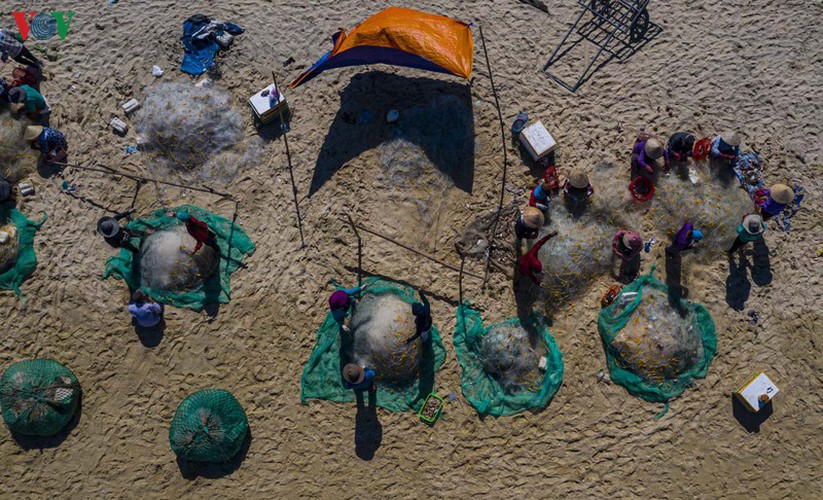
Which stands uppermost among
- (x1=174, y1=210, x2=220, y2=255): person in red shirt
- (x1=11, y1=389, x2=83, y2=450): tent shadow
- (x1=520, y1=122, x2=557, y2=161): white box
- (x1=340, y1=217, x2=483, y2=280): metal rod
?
(x1=520, y1=122, x2=557, y2=161): white box

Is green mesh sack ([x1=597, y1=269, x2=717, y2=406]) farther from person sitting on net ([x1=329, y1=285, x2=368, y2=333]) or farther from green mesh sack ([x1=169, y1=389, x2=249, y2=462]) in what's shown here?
green mesh sack ([x1=169, y1=389, x2=249, y2=462])

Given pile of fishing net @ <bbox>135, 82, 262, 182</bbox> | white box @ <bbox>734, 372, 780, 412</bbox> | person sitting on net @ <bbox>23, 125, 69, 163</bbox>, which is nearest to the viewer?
white box @ <bbox>734, 372, 780, 412</bbox>

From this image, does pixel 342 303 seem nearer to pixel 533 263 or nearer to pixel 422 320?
pixel 422 320

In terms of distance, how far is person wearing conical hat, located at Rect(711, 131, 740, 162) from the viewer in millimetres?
8953

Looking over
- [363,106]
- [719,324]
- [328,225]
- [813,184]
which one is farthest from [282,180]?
[813,184]

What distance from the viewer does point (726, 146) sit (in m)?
9.05

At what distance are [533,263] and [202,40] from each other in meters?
7.34

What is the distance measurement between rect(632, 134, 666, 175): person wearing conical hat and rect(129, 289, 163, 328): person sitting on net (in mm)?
8661

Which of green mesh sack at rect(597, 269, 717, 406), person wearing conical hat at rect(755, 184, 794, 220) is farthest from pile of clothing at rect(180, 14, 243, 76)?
person wearing conical hat at rect(755, 184, 794, 220)

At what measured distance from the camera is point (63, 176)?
9555 mm

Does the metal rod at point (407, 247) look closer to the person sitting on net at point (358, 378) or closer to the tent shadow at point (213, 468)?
the person sitting on net at point (358, 378)

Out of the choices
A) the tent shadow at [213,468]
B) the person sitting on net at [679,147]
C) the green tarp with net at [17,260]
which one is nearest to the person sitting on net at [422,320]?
the tent shadow at [213,468]

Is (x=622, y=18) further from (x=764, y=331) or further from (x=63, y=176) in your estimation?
(x=63, y=176)

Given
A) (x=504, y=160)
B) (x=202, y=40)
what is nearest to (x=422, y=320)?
(x=504, y=160)
